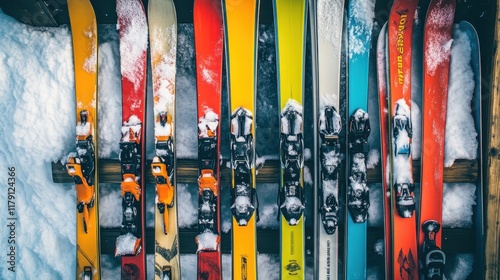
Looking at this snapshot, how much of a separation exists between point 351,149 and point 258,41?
3.45 feet

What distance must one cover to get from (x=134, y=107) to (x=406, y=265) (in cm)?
235

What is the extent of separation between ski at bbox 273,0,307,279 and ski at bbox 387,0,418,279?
26.1 inches

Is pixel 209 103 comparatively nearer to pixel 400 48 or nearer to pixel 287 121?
pixel 287 121

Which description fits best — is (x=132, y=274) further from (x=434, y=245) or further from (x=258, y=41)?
(x=434, y=245)

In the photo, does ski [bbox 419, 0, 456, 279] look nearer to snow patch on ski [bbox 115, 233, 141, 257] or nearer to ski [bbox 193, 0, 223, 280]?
ski [bbox 193, 0, 223, 280]

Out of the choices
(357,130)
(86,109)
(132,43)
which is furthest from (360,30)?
(86,109)

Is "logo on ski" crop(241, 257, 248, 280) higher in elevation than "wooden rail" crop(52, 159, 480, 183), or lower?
lower

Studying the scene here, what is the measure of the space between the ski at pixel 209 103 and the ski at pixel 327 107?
709 millimetres

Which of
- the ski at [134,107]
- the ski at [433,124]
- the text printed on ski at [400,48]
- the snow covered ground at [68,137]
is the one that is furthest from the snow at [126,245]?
the text printed on ski at [400,48]

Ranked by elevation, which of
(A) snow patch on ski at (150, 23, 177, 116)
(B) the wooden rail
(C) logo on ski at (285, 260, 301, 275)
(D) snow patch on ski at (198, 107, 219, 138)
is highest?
(A) snow patch on ski at (150, 23, 177, 116)

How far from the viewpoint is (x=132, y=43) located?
2346 millimetres

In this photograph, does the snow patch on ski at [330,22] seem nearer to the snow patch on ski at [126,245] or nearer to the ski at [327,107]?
the ski at [327,107]

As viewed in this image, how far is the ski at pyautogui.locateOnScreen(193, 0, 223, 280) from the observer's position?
7.39 feet

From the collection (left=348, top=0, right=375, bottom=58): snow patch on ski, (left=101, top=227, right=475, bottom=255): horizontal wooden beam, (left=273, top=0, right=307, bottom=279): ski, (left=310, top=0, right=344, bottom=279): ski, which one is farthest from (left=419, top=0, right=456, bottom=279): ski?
(left=273, top=0, right=307, bottom=279): ski
